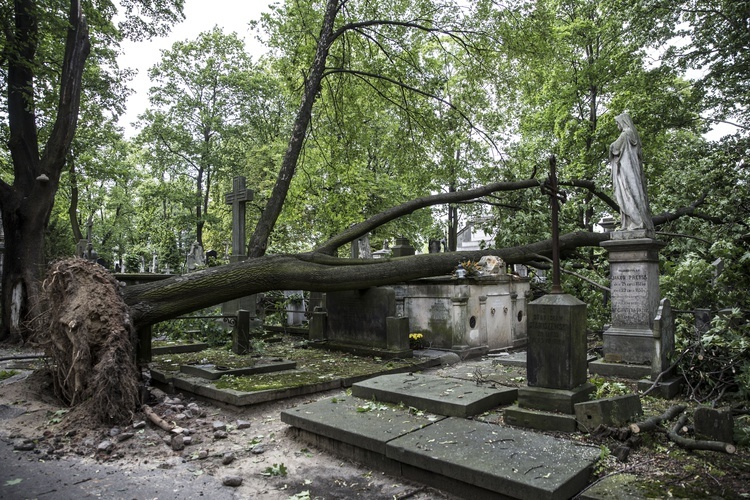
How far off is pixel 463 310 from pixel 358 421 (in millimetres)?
5284

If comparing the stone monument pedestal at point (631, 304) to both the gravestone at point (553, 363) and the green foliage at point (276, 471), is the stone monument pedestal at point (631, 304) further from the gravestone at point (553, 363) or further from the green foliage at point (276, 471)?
the green foliage at point (276, 471)

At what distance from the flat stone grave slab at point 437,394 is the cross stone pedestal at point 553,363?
0.42m

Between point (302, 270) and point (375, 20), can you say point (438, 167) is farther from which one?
point (302, 270)

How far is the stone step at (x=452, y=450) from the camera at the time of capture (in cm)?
339

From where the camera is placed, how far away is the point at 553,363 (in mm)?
4785

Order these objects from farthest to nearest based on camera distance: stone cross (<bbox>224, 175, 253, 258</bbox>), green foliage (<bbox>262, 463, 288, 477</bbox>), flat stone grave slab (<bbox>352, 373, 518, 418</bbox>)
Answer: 1. stone cross (<bbox>224, 175, 253, 258</bbox>)
2. flat stone grave slab (<bbox>352, 373, 518, 418</bbox>)
3. green foliage (<bbox>262, 463, 288, 477</bbox>)

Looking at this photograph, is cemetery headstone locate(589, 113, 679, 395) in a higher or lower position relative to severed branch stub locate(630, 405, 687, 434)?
higher

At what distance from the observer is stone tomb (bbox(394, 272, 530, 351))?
32.1ft

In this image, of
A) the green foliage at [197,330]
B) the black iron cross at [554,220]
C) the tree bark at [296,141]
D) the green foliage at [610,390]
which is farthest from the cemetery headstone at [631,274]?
the green foliage at [197,330]

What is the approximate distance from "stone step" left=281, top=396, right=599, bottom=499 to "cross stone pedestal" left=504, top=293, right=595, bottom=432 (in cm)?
40

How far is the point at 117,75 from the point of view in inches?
582

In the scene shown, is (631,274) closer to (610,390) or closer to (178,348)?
(610,390)

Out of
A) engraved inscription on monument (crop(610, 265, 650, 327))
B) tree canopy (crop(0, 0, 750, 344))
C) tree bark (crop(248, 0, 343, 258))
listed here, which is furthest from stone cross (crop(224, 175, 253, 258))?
engraved inscription on monument (crop(610, 265, 650, 327))

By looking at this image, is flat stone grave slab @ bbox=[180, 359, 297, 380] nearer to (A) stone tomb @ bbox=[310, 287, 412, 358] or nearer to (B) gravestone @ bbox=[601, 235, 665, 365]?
(A) stone tomb @ bbox=[310, 287, 412, 358]
